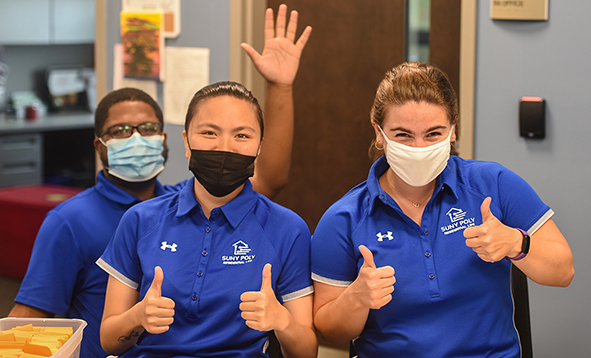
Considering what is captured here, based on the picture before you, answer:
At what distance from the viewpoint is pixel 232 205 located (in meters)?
1.48

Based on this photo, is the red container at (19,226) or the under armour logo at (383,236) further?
the red container at (19,226)

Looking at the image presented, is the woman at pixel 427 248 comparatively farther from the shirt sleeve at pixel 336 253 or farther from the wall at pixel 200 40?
the wall at pixel 200 40

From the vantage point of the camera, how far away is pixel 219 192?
147 cm

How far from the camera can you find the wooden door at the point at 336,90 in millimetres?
2625

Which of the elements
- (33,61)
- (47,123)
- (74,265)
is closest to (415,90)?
(74,265)

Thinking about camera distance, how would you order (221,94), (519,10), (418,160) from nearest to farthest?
(418,160) → (221,94) → (519,10)

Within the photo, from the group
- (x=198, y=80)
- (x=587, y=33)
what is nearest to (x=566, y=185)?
(x=587, y=33)

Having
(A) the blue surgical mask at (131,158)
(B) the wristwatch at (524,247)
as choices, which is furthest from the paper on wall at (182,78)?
(B) the wristwatch at (524,247)

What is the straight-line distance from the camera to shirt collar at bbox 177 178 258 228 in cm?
146

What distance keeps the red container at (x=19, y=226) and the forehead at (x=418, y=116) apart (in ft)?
6.47

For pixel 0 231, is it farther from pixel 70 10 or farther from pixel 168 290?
pixel 70 10

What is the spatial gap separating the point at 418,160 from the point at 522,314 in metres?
0.58

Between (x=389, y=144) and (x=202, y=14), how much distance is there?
1.62 meters

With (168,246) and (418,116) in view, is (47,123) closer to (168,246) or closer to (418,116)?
(168,246)
